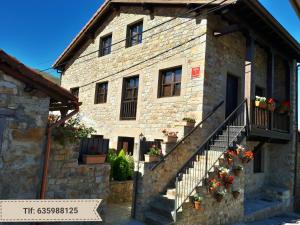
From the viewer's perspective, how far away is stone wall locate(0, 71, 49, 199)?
522cm

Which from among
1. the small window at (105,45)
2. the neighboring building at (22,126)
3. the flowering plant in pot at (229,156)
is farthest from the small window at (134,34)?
the neighboring building at (22,126)

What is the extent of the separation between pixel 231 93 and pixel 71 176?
6.73 m

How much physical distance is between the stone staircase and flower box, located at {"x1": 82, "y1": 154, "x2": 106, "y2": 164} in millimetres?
1889

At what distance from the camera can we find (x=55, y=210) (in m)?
3.53

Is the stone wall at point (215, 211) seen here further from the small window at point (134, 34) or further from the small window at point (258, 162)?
the small window at point (134, 34)

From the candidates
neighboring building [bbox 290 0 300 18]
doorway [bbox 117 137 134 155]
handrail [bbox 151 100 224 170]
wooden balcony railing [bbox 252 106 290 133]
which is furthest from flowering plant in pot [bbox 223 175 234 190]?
neighboring building [bbox 290 0 300 18]

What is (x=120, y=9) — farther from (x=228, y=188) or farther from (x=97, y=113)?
(x=228, y=188)

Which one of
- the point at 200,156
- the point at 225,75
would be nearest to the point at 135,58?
the point at 225,75

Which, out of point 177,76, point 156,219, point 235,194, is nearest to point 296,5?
point 156,219

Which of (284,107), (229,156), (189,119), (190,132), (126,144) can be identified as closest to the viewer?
(229,156)

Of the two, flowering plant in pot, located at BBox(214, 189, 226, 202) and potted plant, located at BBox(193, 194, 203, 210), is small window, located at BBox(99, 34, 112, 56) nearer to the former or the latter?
flowering plant in pot, located at BBox(214, 189, 226, 202)

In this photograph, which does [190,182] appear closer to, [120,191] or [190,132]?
A: [190,132]

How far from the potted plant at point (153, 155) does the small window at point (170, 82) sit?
9.10 feet

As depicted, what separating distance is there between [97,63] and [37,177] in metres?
8.71
